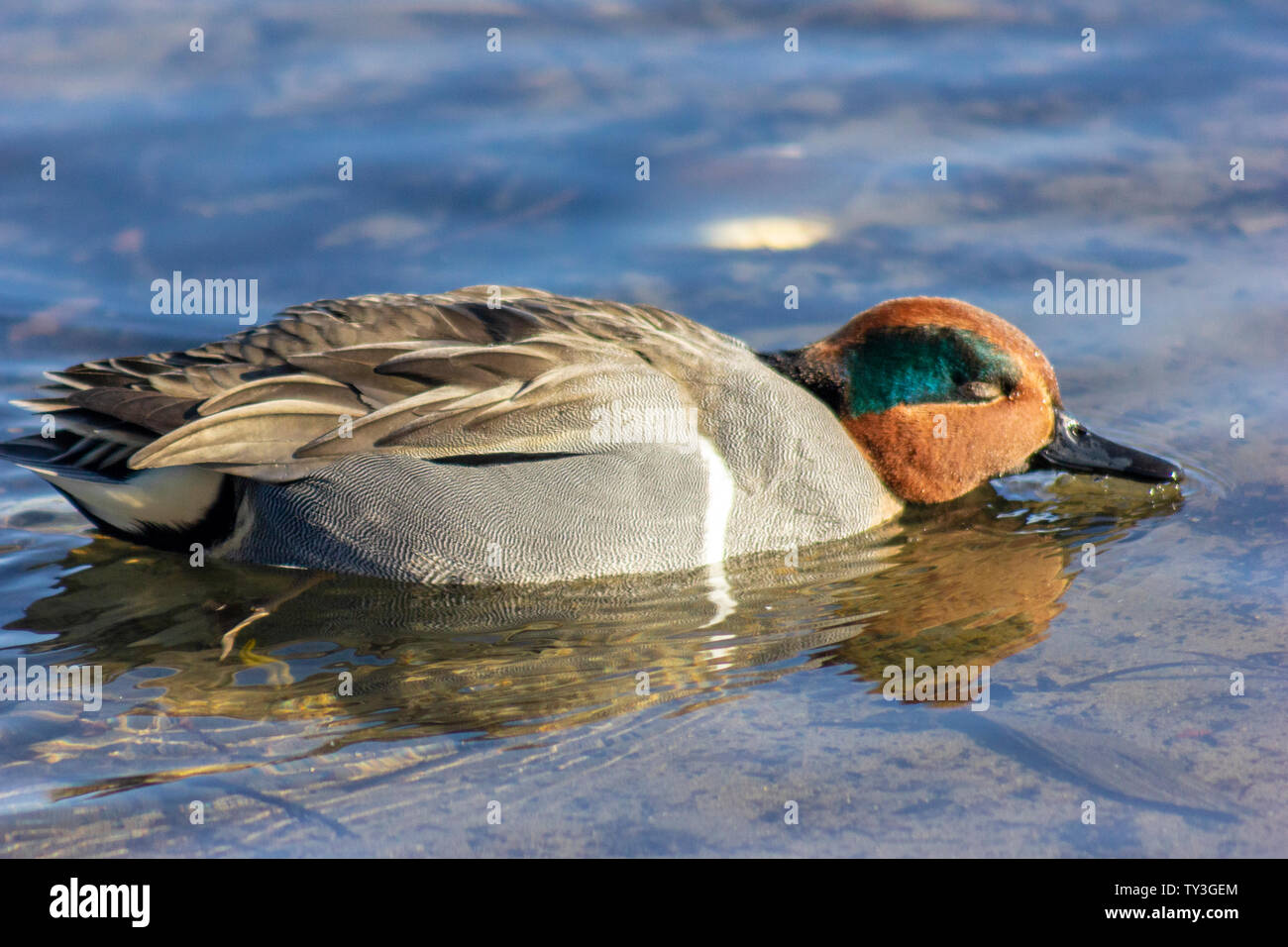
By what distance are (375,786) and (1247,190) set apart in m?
6.71

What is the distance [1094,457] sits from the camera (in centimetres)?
662

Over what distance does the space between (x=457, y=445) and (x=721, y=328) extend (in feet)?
8.33

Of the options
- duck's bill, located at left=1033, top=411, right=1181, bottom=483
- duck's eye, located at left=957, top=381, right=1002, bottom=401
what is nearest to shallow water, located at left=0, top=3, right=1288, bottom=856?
duck's bill, located at left=1033, top=411, right=1181, bottom=483

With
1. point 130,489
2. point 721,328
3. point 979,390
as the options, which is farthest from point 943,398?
point 130,489

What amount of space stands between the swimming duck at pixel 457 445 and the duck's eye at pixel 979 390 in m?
0.66

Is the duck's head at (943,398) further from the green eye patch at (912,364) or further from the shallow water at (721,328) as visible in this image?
the shallow water at (721,328)

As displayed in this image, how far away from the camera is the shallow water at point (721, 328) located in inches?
175

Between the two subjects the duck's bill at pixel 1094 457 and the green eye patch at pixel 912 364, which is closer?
the green eye patch at pixel 912 364

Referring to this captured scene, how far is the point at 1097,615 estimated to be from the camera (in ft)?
18.3

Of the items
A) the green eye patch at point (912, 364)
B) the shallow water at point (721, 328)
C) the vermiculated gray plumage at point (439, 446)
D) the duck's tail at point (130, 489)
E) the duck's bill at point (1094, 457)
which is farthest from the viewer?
the duck's bill at point (1094, 457)

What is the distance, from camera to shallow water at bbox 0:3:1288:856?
4.44m

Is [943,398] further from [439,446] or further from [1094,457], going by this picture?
[439,446]

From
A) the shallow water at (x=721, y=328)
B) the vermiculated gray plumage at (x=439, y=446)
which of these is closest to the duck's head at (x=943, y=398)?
the shallow water at (x=721, y=328)

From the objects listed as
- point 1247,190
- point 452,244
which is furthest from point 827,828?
point 1247,190
